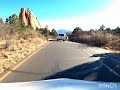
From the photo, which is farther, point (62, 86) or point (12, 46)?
point (12, 46)

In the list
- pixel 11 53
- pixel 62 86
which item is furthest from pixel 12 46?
pixel 62 86

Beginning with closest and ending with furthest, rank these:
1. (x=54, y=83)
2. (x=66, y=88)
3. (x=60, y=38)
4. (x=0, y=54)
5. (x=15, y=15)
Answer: (x=66, y=88) → (x=54, y=83) → (x=0, y=54) → (x=60, y=38) → (x=15, y=15)

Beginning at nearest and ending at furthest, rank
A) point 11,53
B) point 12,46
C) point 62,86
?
1. point 62,86
2. point 11,53
3. point 12,46

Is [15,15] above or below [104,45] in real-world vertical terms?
above

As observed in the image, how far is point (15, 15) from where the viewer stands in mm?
81188

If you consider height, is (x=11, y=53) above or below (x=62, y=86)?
below

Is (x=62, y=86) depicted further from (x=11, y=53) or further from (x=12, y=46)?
(x=12, y=46)

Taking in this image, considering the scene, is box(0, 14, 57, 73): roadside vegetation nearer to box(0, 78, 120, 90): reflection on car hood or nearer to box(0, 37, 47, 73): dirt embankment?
box(0, 37, 47, 73): dirt embankment

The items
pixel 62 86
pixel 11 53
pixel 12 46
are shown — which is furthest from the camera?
pixel 12 46

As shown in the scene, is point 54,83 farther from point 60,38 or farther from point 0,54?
point 60,38

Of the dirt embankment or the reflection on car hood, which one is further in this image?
the dirt embankment

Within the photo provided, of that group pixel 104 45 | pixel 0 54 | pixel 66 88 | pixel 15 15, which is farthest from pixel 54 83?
pixel 15 15

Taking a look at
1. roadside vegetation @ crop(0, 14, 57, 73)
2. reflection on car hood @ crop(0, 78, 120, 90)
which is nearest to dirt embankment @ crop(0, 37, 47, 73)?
roadside vegetation @ crop(0, 14, 57, 73)

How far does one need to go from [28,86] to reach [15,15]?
77.3 meters
